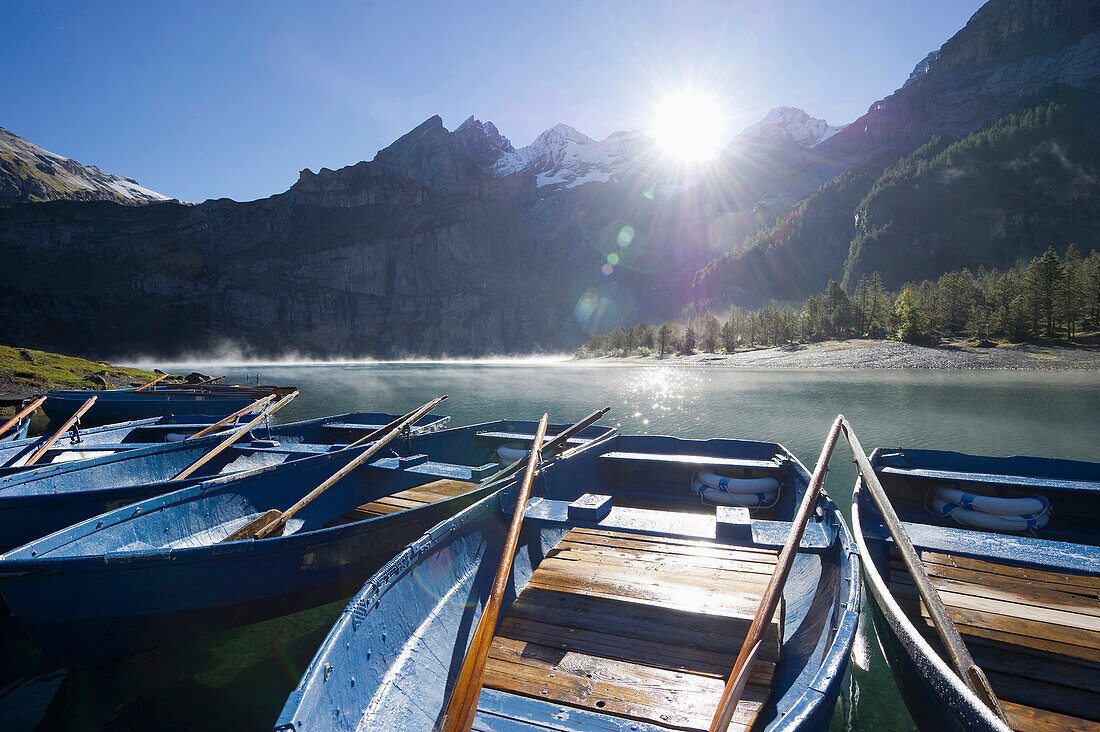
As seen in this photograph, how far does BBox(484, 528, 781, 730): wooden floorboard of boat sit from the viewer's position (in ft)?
11.9

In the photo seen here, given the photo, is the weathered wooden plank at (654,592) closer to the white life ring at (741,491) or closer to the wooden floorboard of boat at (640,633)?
the wooden floorboard of boat at (640,633)

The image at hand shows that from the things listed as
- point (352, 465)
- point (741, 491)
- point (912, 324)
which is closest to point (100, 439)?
point (352, 465)

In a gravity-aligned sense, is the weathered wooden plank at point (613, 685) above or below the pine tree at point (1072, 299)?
below

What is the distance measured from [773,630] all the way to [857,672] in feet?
11.5

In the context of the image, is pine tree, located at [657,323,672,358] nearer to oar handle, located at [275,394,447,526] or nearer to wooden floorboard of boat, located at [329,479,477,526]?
oar handle, located at [275,394,447,526]

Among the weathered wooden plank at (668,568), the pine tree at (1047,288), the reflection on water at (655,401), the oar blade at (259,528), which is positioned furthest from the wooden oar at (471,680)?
the pine tree at (1047,288)

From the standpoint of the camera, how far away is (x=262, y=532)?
21.9 feet

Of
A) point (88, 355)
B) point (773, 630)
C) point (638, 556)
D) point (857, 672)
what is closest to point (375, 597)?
point (638, 556)

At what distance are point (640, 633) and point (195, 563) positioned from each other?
5.26 meters

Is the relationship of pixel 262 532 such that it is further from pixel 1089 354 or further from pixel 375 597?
pixel 1089 354

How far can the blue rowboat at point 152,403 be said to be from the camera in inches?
853

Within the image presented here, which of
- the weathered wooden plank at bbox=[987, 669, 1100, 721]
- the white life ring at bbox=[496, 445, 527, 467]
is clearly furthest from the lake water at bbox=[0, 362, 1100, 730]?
the white life ring at bbox=[496, 445, 527, 467]

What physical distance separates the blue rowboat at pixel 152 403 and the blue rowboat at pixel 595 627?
726 inches

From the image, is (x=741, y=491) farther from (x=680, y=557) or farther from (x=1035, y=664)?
(x=1035, y=664)
